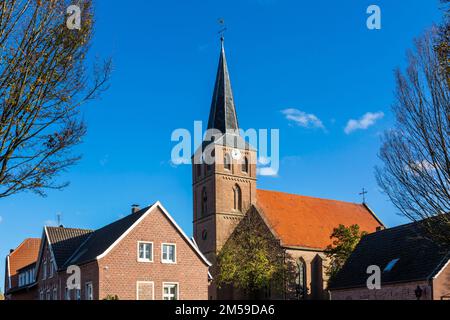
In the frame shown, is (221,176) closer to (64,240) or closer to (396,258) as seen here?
(64,240)

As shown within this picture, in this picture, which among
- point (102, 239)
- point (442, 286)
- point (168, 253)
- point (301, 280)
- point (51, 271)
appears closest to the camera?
point (442, 286)

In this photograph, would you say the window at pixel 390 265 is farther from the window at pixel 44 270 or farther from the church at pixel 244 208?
the window at pixel 44 270

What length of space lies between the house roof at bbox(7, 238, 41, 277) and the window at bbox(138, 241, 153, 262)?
30.8m

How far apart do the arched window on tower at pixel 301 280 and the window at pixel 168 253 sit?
18952 millimetres

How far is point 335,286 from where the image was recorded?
1406 inches

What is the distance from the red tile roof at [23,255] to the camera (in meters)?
58.6

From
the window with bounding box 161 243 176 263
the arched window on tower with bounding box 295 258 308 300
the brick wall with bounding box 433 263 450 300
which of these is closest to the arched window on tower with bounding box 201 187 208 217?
the arched window on tower with bounding box 295 258 308 300

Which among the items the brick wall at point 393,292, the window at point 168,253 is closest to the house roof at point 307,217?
the brick wall at point 393,292

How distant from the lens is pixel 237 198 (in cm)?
5641

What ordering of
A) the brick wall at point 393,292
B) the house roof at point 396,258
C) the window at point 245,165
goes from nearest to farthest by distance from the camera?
the brick wall at point 393,292
the house roof at point 396,258
the window at point 245,165

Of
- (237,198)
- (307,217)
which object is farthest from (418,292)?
(237,198)

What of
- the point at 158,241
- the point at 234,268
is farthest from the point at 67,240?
the point at 234,268
